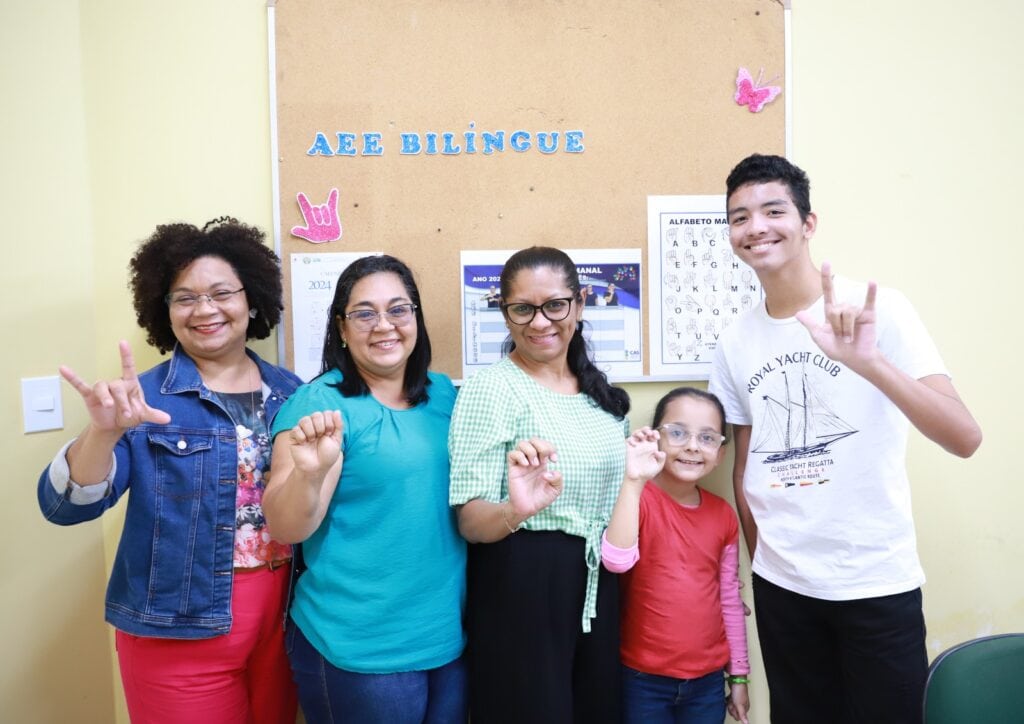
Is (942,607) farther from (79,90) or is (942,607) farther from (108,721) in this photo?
(79,90)

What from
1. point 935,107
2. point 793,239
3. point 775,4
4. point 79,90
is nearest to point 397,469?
point 793,239

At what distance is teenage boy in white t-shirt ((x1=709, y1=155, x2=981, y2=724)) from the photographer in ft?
4.43

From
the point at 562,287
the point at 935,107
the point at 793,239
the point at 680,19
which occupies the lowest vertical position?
the point at 562,287

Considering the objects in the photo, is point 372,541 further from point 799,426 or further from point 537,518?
point 799,426

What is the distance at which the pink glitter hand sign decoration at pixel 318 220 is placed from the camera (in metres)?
1.77

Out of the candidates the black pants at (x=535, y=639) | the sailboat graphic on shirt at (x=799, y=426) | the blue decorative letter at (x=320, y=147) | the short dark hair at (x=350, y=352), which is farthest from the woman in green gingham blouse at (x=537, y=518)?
the blue decorative letter at (x=320, y=147)

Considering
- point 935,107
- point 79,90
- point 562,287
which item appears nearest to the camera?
point 562,287

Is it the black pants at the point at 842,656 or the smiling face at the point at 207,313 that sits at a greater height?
the smiling face at the point at 207,313

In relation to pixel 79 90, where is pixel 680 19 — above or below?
above

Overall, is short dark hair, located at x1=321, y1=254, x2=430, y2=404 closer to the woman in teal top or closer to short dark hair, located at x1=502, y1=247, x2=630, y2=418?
the woman in teal top

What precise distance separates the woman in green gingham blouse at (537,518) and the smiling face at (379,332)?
0.64 feet

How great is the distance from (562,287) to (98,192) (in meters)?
1.45

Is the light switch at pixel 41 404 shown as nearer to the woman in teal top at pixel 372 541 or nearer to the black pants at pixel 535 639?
the woman in teal top at pixel 372 541

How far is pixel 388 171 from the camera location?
1785 millimetres
